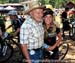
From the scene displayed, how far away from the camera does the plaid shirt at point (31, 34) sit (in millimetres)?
4312

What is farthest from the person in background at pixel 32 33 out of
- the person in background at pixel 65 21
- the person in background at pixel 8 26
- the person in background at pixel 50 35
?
the person in background at pixel 65 21

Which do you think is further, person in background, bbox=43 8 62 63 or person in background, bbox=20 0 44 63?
person in background, bbox=43 8 62 63

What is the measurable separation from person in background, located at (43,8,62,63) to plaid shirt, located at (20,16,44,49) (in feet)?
3.42

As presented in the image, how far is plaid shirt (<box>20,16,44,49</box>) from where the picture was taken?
431cm

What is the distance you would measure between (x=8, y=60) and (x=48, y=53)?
3603mm

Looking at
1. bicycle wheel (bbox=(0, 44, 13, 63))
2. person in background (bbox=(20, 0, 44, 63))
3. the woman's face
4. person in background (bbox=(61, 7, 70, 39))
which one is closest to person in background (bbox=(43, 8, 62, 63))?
the woman's face

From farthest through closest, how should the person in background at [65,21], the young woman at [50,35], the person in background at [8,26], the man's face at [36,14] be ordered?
the person in background at [65,21] < the person in background at [8,26] < the young woman at [50,35] < the man's face at [36,14]

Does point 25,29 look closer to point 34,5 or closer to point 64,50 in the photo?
point 34,5

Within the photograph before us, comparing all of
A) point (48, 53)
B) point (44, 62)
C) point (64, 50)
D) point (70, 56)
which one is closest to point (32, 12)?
point (44, 62)

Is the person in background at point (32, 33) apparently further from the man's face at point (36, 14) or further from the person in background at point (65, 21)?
the person in background at point (65, 21)

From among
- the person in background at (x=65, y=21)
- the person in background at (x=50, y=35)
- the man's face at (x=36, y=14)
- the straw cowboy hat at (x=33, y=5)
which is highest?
the straw cowboy hat at (x=33, y=5)

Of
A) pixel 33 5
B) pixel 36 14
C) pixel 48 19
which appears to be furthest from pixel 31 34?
pixel 48 19

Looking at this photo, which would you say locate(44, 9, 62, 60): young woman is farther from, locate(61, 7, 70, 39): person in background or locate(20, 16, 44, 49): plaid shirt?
locate(61, 7, 70, 39): person in background

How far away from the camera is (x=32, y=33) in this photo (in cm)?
437
